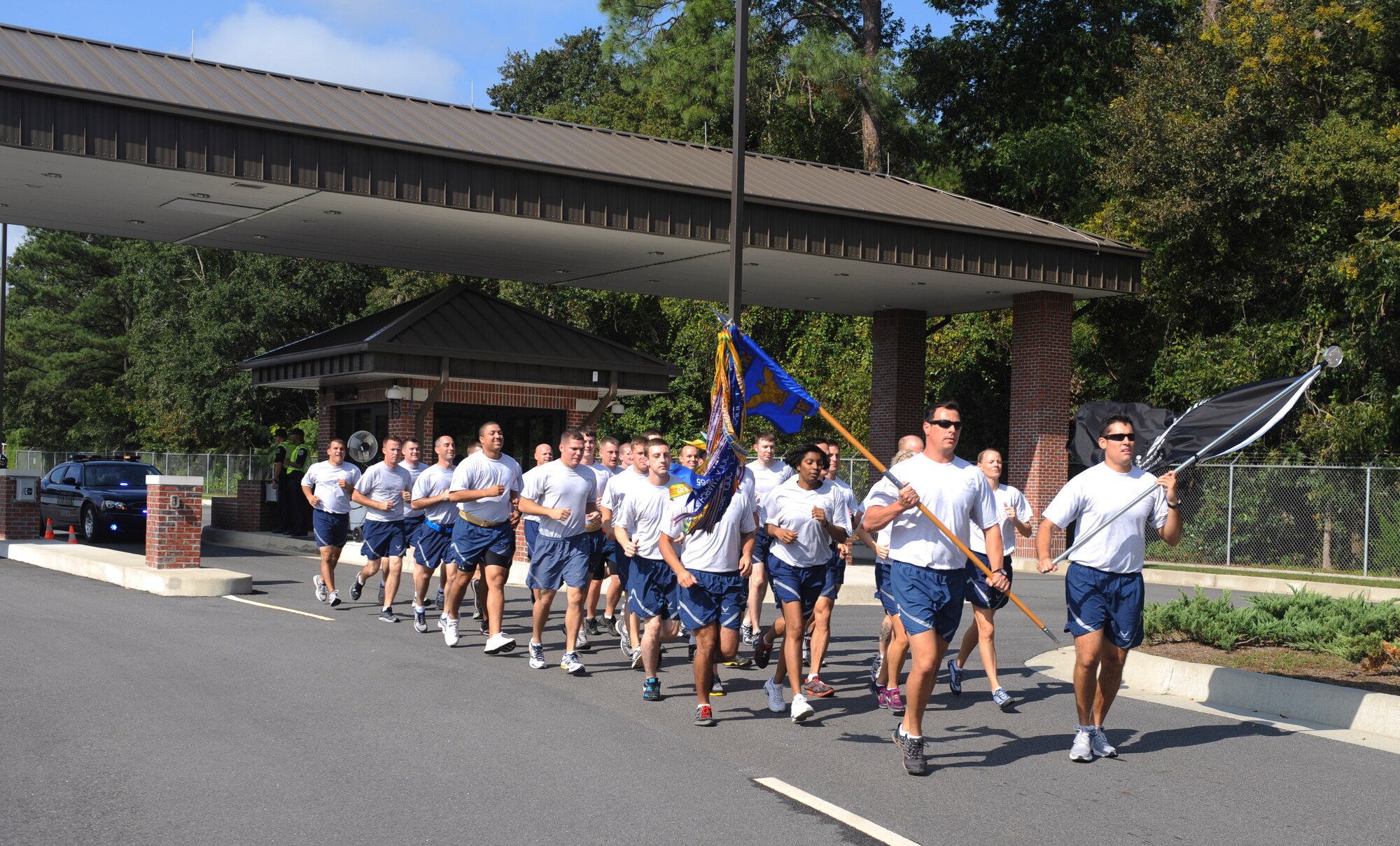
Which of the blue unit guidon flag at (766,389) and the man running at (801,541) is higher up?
the blue unit guidon flag at (766,389)

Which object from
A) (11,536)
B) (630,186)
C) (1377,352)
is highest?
(630,186)

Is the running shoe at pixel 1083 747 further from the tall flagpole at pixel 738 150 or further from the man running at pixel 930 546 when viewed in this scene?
the tall flagpole at pixel 738 150

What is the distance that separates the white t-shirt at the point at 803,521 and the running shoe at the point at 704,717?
1272mm

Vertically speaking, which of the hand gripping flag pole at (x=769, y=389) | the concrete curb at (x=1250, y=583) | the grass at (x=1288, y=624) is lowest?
the concrete curb at (x=1250, y=583)

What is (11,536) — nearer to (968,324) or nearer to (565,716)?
(565,716)

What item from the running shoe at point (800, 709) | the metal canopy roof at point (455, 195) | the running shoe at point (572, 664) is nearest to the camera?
the running shoe at point (800, 709)

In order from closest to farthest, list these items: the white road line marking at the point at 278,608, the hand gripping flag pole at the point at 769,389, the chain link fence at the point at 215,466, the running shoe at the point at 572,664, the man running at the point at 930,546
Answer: the man running at the point at 930,546
the hand gripping flag pole at the point at 769,389
the running shoe at the point at 572,664
the white road line marking at the point at 278,608
the chain link fence at the point at 215,466

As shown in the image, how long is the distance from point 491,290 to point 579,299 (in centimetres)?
453

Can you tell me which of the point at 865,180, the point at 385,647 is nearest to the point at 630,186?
the point at 865,180

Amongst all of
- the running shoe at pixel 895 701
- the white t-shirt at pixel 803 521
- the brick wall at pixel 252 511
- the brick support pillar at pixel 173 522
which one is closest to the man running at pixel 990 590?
the running shoe at pixel 895 701

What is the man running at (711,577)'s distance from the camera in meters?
8.66

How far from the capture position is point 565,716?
340 inches

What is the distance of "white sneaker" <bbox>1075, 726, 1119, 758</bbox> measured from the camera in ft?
25.6

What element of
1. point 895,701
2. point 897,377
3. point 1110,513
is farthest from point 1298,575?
point 1110,513
